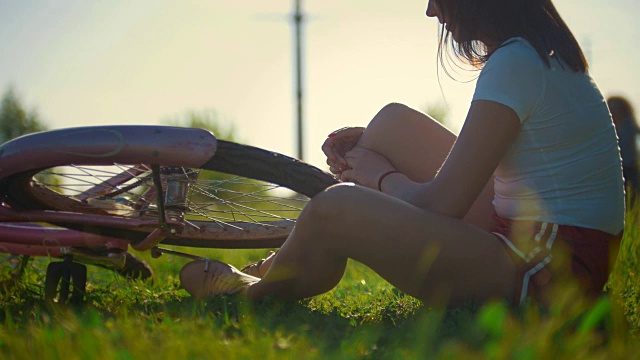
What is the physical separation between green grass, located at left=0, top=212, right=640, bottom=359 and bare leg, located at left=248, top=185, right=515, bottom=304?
85 mm

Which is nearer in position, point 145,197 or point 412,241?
point 412,241

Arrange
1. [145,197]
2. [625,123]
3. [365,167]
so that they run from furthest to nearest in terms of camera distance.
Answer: [625,123] < [145,197] < [365,167]

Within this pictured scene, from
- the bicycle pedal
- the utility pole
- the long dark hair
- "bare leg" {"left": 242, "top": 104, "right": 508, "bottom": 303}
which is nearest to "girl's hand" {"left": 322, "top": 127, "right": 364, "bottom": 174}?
"bare leg" {"left": 242, "top": 104, "right": 508, "bottom": 303}

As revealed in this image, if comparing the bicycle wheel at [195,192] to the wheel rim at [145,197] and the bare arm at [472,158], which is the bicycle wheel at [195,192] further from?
the bare arm at [472,158]

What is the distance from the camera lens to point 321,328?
7.70 feet

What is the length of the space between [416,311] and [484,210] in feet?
1.54

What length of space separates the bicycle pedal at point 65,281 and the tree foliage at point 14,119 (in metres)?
19.8

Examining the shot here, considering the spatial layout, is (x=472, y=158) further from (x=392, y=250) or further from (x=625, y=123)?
(x=625, y=123)

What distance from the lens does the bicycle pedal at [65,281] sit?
9.36ft

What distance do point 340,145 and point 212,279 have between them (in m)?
0.72

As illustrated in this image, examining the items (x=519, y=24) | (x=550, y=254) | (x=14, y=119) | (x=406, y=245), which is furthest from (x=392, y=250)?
(x=14, y=119)

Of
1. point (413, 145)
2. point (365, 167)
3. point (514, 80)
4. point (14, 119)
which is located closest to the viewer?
point (514, 80)

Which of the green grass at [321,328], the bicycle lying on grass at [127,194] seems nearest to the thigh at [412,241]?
the green grass at [321,328]

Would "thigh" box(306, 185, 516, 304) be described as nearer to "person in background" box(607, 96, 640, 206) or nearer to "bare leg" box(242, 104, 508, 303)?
"bare leg" box(242, 104, 508, 303)
